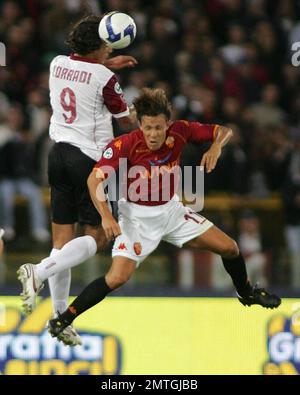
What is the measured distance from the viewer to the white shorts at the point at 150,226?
31.9 feet

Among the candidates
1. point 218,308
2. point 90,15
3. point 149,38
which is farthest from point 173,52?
point 90,15

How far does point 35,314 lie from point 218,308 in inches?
65.6

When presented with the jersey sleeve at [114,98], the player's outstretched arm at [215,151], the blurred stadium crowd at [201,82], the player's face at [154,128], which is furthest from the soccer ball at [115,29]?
the blurred stadium crowd at [201,82]

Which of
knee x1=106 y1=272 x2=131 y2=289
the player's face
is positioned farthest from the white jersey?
knee x1=106 y1=272 x2=131 y2=289

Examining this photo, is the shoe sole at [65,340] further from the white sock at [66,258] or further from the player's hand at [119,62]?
the player's hand at [119,62]

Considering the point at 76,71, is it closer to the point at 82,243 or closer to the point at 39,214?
the point at 82,243

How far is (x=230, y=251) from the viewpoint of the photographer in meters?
9.93

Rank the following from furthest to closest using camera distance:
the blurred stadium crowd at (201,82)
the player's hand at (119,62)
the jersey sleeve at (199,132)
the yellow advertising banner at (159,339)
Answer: the blurred stadium crowd at (201,82), the yellow advertising banner at (159,339), the player's hand at (119,62), the jersey sleeve at (199,132)

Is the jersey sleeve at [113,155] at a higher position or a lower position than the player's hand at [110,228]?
higher

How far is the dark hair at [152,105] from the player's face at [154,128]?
35mm

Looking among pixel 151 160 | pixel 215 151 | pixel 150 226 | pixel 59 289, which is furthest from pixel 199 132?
pixel 59 289

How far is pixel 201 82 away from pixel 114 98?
5829 millimetres

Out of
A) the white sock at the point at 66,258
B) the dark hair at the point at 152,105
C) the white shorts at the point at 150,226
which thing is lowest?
the white sock at the point at 66,258

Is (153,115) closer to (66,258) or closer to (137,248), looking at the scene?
(137,248)
